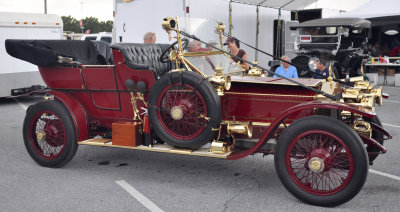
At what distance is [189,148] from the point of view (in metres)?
4.20

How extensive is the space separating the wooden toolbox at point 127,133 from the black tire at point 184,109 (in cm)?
26

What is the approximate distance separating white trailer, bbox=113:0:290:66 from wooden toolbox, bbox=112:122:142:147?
4895 mm

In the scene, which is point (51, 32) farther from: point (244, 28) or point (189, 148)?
point (189, 148)

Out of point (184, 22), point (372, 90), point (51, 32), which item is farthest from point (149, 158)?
point (51, 32)

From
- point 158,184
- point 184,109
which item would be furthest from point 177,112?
point 158,184

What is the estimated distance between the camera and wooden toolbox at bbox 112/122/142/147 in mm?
4410

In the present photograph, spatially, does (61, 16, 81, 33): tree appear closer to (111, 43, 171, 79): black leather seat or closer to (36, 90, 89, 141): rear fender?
(111, 43, 171, 79): black leather seat

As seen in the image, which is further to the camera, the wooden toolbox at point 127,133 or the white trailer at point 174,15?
the white trailer at point 174,15

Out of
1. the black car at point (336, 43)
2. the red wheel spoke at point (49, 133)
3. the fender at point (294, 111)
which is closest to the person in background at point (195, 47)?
the fender at point (294, 111)

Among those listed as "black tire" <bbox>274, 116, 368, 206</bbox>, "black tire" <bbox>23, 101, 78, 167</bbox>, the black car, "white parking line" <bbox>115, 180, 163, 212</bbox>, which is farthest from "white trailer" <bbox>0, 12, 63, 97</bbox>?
"black tire" <bbox>274, 116, 368, 206</bbox>

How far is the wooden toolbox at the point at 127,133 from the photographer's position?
4.41m

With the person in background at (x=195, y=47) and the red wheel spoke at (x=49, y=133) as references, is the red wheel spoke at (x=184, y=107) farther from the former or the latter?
the red wheel spoke at (x=49, y=133)

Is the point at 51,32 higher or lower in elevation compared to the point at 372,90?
higher

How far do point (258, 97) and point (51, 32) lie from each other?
341 inches
